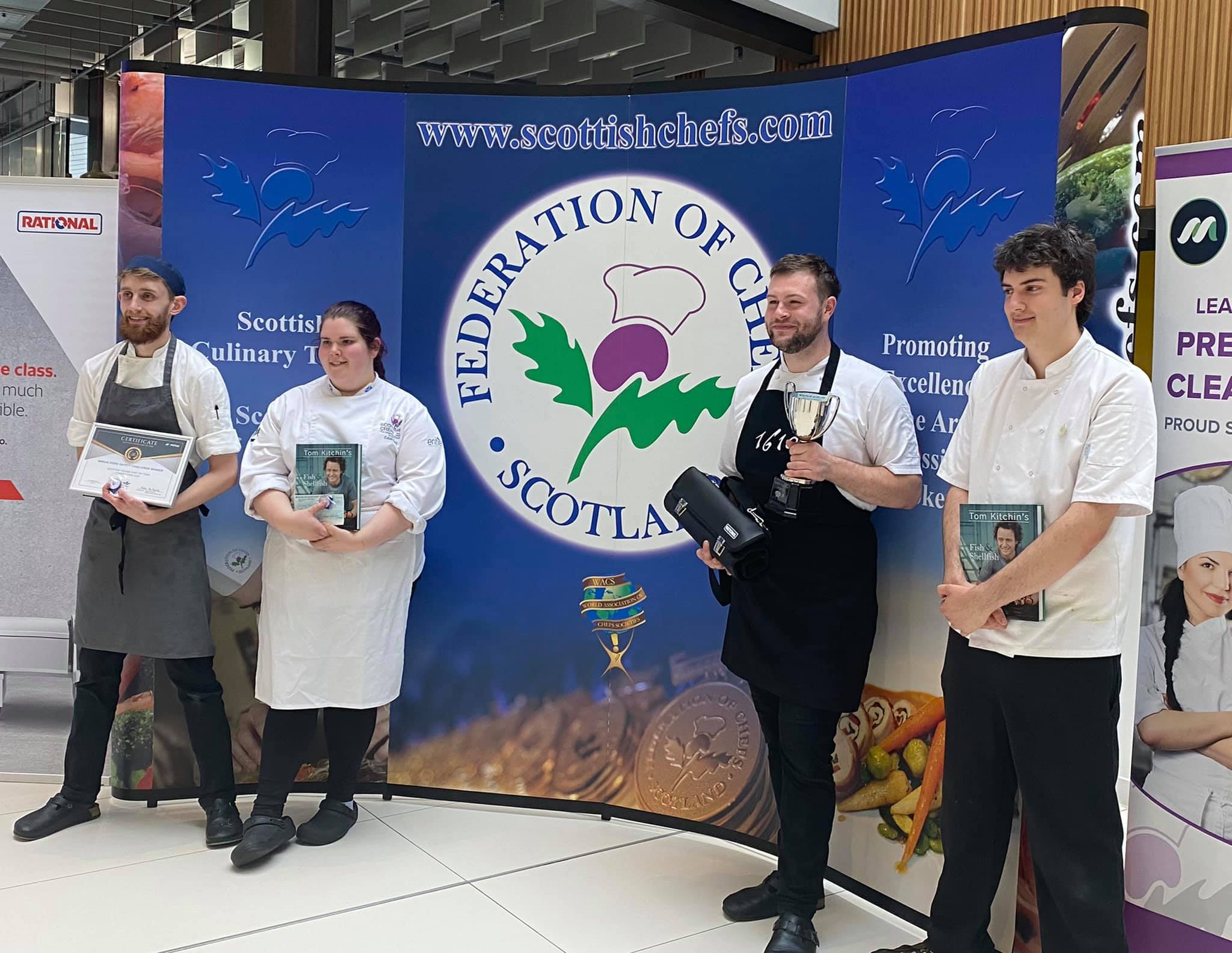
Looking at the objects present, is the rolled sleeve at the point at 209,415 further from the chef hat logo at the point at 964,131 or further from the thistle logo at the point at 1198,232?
the thistle logo at the point at 1198,232

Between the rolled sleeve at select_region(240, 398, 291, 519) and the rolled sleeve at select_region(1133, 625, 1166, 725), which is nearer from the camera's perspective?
the rolled sleeve at select_region(1133, 625, 1166, 725)

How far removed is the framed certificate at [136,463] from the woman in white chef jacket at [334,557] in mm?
206

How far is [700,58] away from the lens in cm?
786

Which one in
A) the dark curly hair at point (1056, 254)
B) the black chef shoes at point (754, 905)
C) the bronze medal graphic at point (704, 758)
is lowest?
the black chef shoes at point (754, 905)

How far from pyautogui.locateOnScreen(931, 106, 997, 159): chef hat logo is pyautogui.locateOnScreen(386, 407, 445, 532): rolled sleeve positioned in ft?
5.67

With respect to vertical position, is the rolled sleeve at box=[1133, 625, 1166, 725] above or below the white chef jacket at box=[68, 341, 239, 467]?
below

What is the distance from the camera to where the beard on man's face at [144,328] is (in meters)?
3.50

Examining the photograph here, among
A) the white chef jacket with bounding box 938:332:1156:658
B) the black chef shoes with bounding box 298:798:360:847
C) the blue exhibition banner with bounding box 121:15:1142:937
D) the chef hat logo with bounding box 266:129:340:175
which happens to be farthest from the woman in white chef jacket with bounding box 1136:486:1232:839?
the chef hat logo with bounding box 266:129:340:175

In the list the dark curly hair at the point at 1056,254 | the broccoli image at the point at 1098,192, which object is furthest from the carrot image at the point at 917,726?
the broccoli image at the point at 1098,192

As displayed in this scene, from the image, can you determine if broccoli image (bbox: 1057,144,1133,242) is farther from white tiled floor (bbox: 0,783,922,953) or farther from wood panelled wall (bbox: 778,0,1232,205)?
wood panelled wall (bbox: 778,0,1232,205)

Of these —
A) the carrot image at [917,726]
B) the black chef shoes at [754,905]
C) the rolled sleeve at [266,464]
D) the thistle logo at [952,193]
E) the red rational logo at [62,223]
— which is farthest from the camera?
the red rational logo at [62,223]

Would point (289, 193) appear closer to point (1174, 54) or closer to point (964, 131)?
point (964, 131)

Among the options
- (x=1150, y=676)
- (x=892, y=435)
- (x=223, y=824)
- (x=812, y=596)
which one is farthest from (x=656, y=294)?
(x=223, y=824)

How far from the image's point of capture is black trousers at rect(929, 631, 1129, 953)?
2.38 m
